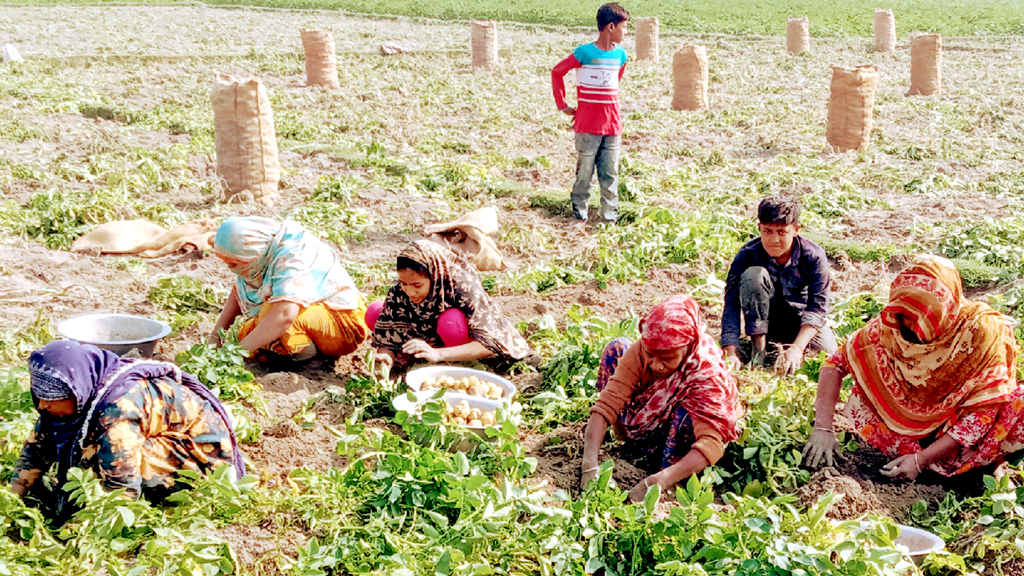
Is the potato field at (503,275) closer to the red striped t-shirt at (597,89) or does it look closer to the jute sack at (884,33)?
the red striped t-shirt at (597,89)

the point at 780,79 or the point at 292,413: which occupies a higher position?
the point at 780,79

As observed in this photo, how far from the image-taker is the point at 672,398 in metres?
3.86

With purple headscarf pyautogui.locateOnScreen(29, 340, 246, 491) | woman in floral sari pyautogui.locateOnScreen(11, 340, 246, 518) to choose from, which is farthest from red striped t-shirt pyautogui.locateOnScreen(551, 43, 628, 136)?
purple headscarf pyautogui.locateOnScreen(29, 340, 246, 491)

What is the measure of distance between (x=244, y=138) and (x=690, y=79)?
7.29 meters

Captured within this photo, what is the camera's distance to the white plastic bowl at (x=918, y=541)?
323cm

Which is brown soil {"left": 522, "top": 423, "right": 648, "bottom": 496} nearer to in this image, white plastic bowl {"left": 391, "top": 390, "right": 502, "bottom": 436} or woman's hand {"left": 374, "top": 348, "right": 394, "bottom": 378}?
white plastic bowl {"left": 391, "top": 390, "right": 502, "bottom": 436}

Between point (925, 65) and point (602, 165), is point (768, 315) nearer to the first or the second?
point (602, 165)

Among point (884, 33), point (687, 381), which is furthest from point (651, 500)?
point (884, 33)

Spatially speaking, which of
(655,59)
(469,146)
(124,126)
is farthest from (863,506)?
(655,59)

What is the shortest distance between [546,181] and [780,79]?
8.52 meters

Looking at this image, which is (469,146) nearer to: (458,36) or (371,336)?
(371,336)

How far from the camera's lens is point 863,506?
3586 millimetres

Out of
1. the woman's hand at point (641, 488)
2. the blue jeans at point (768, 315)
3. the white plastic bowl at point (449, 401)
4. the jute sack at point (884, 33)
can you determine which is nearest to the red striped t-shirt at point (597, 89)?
the blue jeans at point (768, 315)

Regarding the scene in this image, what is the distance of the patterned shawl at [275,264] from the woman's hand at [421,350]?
60 centimetres
